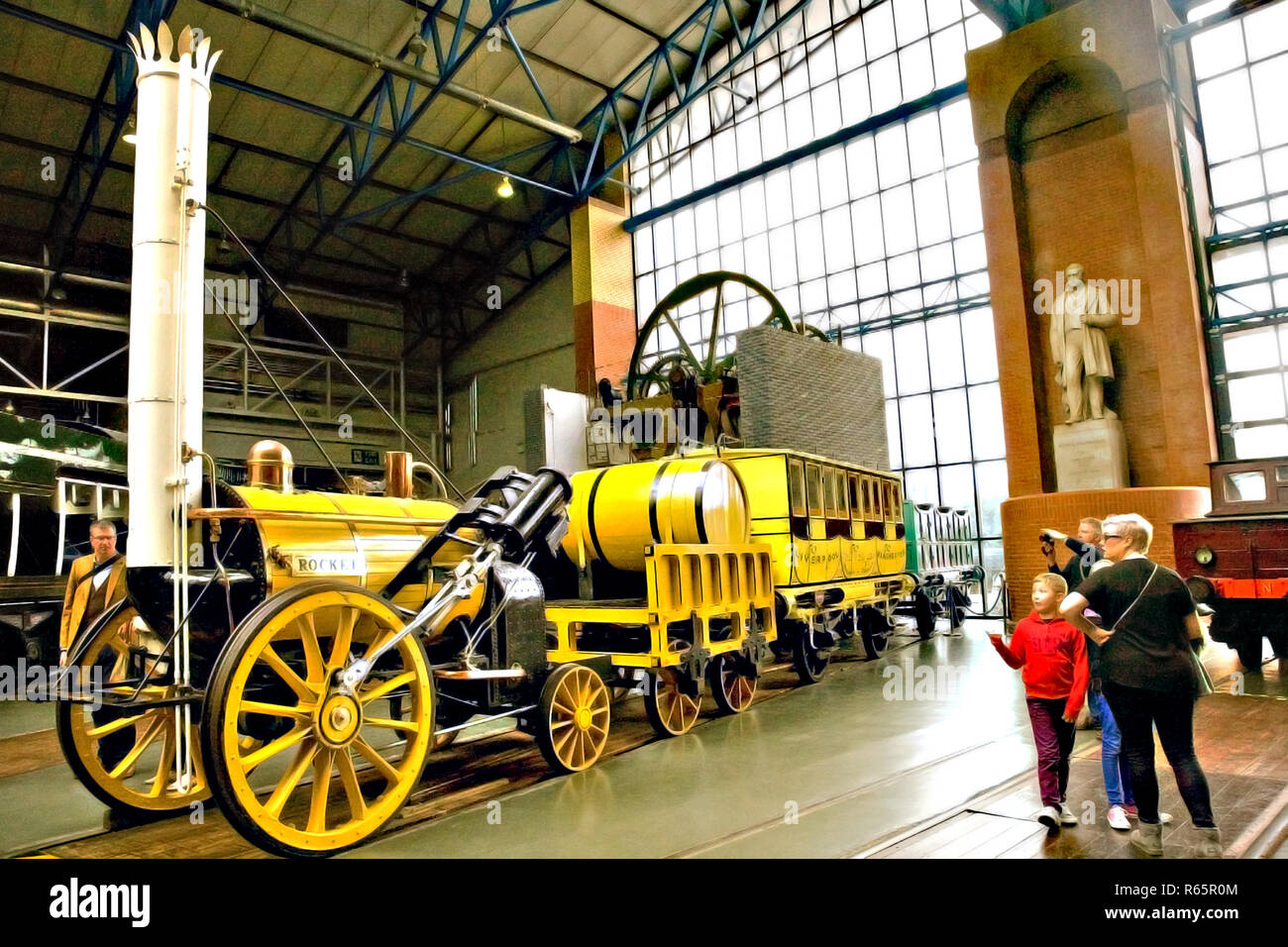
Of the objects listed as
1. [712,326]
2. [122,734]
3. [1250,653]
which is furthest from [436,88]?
[1250,653]

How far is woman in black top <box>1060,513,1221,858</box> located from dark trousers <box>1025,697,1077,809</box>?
0.40 meters

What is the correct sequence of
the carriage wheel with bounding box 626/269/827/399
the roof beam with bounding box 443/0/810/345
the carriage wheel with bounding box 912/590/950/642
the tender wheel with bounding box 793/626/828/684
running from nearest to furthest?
the tender wheel with bounding box 793/626/828/684 < the carriage wheel with bounding box 626/269/827/399 < the carriage wheel with bounding box 912/590/950/642 < the roof beam with bounding box 443/0/810/345

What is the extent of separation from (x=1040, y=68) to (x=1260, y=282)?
5286 millimetres

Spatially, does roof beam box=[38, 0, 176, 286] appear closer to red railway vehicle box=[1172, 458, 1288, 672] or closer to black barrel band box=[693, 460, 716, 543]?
black barrel band box=[693, 460, 716, 543]

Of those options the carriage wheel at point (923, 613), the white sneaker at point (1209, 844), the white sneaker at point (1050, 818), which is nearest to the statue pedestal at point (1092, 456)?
the carriage wheel at point (923, 613)

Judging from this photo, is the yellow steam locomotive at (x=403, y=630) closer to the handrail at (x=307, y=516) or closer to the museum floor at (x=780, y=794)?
the handrail at (x=307, y=516)

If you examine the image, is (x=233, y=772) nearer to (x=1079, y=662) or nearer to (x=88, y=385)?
(x=1079, y=662)

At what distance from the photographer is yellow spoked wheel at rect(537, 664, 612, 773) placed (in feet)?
17.9

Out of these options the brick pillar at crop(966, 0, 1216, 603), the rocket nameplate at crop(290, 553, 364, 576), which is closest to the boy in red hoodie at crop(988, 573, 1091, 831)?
the rocket nameplate at crop(290, 553, 364, 576)

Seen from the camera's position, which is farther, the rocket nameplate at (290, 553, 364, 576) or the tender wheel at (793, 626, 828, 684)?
the tender wheel at (793, 626, 828, 684)

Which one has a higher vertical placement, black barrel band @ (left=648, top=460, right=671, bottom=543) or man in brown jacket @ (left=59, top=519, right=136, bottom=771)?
black barrel band @ (left=648, top=460, right=671, bottom=543)
